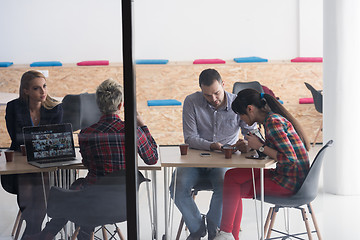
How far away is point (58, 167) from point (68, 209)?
292 millimetres

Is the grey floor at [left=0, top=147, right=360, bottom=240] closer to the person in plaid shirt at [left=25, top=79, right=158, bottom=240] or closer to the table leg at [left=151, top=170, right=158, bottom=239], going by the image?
the table leg at [left=151, top=170, right=158, bottom=239]

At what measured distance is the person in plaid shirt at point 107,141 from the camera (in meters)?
3.08

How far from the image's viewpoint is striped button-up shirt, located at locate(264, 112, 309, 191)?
2859mm

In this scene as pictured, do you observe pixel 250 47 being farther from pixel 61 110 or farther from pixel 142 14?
pixel 61 110

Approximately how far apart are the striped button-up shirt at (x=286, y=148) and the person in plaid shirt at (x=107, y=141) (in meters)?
0.76

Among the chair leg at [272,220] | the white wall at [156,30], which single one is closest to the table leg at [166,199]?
the chair leg at [272,220]

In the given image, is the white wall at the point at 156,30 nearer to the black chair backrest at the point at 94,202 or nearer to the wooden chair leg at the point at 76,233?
the black chair backrest at the point at 94,202

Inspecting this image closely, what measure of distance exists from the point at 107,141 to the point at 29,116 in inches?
21.0

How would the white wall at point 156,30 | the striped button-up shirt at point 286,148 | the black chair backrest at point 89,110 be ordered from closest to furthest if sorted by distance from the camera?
the striped button-up shirt at point 286,148 < the white wall at point 156,30 < the black chair backrest at point 89,110

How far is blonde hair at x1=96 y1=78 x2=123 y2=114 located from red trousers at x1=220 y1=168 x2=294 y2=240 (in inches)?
33.4

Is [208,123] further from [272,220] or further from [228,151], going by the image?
[272,220]

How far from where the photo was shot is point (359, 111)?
3096 mm

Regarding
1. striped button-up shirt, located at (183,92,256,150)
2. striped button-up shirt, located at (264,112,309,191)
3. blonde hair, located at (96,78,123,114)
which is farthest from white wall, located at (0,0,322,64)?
striped button-up shirt, located at (264,112,309,191)

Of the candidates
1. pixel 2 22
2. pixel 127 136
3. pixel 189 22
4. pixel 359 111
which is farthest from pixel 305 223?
pixel 2 22
